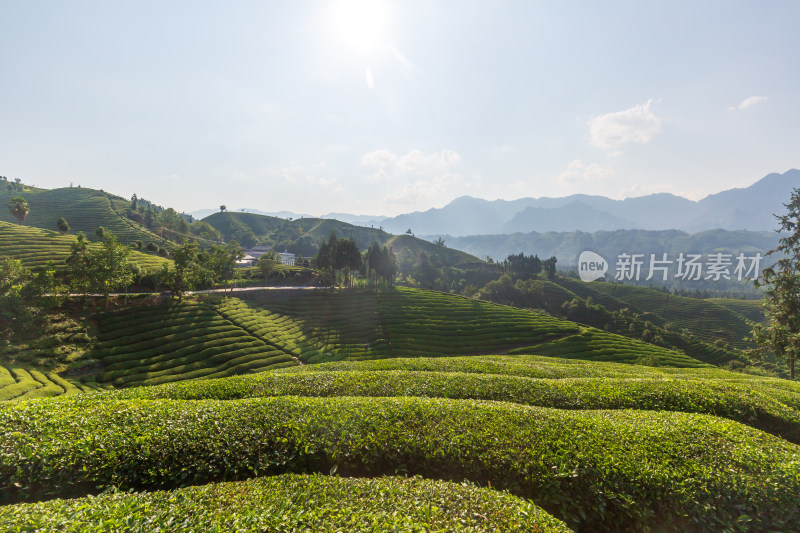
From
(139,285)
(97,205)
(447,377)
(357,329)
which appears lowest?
(357,329)

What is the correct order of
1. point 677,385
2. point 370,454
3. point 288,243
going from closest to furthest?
point 370,454 → point 677,385 → point 288,243

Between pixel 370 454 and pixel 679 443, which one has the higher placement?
pixel 679 443

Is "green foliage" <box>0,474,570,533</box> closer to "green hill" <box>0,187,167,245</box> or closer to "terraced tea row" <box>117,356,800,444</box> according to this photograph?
"terraced tea row" <box>117,356,800,444</box>

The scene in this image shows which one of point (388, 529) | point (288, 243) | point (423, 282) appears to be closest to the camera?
point (388, 529)

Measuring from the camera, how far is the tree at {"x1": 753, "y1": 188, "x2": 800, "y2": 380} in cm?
2516

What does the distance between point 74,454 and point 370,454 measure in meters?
7.36

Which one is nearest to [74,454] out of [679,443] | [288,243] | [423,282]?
[679,443]

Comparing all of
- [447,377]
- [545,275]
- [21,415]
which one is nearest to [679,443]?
[447,377]

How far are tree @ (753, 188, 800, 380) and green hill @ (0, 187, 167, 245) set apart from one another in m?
137

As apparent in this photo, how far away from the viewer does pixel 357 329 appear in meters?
51.3

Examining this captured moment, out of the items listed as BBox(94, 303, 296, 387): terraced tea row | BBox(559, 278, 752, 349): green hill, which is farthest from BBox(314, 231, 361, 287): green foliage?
BBox(559, 278, 752, 349): green hill

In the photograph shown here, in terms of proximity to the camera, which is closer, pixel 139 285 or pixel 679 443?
pixel 679 443

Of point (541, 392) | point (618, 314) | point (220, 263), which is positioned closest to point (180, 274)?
point (220, 263)

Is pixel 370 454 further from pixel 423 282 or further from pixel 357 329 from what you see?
pixel 423 282
